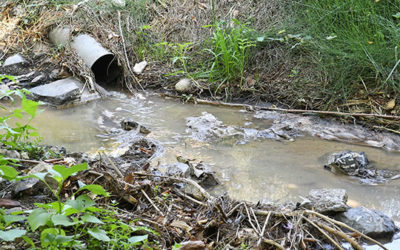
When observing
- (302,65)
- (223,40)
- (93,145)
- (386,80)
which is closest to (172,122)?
(93,145)

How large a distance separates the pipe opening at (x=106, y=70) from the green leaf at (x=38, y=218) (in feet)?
12.8

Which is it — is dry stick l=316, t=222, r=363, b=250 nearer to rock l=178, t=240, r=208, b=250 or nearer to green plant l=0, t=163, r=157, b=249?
rock l=178, t=240, r=208, b=250

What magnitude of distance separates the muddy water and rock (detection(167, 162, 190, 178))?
9.1 inches

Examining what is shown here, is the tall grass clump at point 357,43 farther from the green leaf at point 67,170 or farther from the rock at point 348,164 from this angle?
the green leaf at point 67,170

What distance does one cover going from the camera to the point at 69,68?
189 inches

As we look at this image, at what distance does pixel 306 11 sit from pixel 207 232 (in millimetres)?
3392

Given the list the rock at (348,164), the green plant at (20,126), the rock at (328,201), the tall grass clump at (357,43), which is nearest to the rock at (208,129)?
the rock at (348,164)

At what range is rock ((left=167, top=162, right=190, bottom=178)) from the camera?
2521 millimetres

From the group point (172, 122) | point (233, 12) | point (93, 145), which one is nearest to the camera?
point (93, 145)

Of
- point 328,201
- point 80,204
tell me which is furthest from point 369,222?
point 80,204

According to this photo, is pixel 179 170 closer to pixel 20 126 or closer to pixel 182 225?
pixel 182 225

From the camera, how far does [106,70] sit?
5355mm

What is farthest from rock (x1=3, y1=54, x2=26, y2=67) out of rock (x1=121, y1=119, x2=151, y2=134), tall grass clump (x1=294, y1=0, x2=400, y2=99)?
tall grass clump (x1=294, y1=0, x2=400, y2=99)

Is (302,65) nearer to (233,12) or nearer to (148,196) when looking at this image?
(233,12)
